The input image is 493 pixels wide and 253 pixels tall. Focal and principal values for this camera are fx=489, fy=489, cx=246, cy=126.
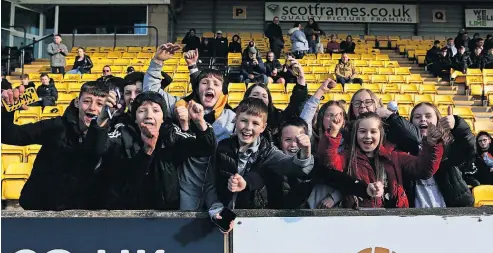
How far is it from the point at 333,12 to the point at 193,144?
18258 millimetres

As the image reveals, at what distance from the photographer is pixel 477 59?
1291 cm

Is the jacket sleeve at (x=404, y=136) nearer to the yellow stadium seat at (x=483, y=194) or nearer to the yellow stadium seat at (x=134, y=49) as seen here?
the yellow stadium seat at (x=483, y=194)

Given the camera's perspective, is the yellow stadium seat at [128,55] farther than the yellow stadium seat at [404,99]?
Yes

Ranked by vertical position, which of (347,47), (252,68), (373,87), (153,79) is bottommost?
(153,79)

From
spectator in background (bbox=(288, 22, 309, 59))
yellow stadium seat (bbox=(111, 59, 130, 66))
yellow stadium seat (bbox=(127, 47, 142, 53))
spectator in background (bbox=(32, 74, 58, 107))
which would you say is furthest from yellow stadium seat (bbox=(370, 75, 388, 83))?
yellow stadium seat (bbox=(127, 47, 142, 53))

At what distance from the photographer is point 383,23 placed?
20.2m

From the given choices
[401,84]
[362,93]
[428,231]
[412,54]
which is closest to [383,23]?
[412,54]

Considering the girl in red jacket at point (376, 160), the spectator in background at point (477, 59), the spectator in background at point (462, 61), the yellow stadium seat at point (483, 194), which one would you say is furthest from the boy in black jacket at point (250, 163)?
the spectator in background at point (477, 59)

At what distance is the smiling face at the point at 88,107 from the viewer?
2.99 metres

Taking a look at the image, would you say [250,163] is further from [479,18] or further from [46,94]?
[479,18]

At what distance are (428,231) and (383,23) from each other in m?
18.9

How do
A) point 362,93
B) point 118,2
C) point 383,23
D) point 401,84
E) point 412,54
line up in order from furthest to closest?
point 383,23 < point 118,2 < point 412,54 < point 401,84 < point 362,93

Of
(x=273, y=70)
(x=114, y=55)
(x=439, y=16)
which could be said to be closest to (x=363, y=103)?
(x=273, y=70)

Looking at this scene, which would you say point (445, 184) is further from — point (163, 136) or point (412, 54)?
point (412, 54)
